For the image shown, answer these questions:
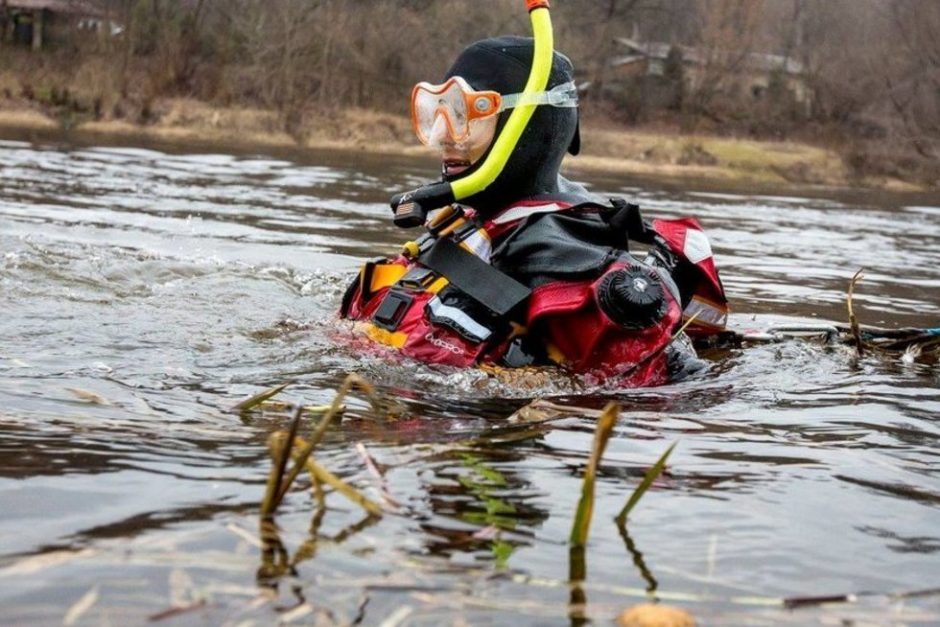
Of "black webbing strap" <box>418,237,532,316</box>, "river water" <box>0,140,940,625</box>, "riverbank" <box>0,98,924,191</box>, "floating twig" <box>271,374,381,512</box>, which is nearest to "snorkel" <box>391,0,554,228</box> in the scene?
"black webbing strap" <box>418,237,532,316</box>

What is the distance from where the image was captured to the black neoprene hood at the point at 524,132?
3.91 meters

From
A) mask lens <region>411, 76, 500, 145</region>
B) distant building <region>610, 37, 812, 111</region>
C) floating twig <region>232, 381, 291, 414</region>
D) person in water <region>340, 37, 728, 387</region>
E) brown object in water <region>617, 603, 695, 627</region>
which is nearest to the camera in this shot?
brown object in water <region>617, 603, 695, 627</region>

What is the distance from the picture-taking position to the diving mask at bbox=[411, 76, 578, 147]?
390 cm

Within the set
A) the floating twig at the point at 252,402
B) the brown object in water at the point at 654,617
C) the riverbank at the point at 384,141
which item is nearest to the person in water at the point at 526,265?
the floating twig at the point at 252,402

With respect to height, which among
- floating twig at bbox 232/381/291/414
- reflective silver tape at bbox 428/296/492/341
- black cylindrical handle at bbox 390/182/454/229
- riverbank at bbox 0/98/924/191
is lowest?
riverbank at bbox 0/98/924/191

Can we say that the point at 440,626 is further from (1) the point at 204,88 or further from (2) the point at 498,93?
(1) the point at 204,88

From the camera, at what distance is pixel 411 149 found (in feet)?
84.5

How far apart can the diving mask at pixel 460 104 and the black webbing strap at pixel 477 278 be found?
338 millimetres

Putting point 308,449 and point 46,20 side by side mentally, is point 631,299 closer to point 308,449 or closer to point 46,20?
point 308,449

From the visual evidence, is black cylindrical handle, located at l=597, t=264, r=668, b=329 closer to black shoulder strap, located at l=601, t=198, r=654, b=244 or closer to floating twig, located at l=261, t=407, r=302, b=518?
black shoulder strap, located at l=601, t=198, r=654, b=244

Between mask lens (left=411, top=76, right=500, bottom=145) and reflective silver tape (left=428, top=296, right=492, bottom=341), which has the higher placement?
mask lens (left=411, top=76, right=500, bottom=145)

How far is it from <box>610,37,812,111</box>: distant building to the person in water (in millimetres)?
35571

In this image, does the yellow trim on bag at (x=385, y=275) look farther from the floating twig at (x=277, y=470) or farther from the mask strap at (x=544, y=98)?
the floating twig at (x=277, y=470)

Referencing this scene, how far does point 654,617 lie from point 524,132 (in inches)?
95.4
